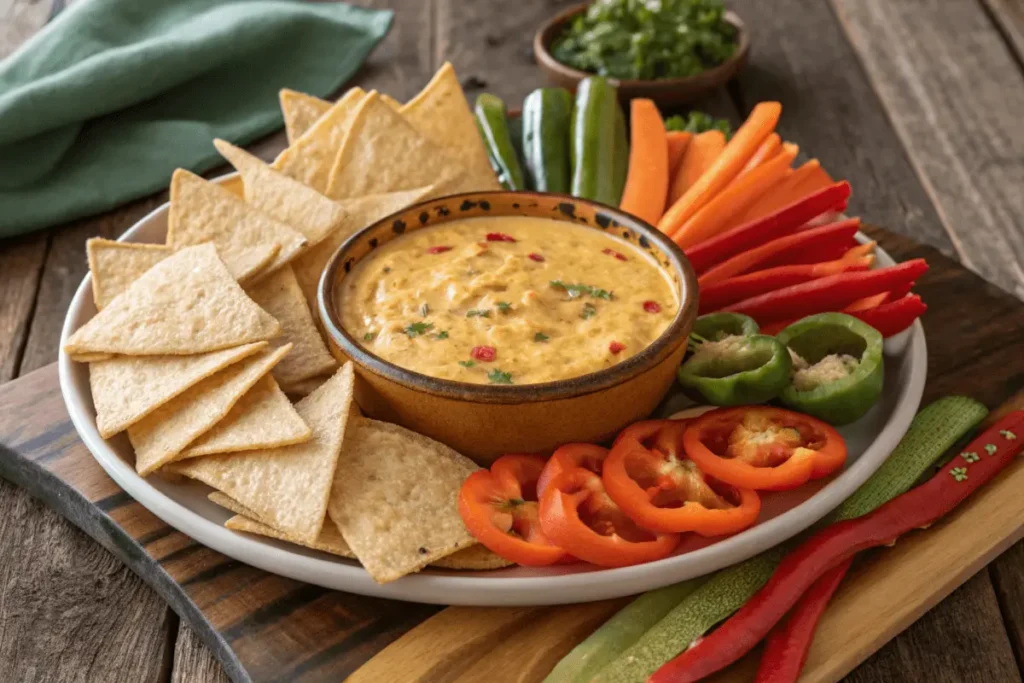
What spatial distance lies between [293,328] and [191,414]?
1.50 feet

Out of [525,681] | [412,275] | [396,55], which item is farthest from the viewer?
[396,55]

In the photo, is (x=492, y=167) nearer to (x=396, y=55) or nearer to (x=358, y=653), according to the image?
(x=396, y=55)

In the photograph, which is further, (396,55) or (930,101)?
(396,55)

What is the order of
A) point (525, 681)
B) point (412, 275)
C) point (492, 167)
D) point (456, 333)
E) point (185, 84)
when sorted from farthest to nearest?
point (185, 84) → point (492, 167) → point (412, 275) → point (456, 333) → point (525, 681)

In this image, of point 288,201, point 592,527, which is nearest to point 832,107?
point 288,201

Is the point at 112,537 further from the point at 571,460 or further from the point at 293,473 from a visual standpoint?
the point at 571,460

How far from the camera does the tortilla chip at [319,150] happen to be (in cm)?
382

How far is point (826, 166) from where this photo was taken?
4.85m

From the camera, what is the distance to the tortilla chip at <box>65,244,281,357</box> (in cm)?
302

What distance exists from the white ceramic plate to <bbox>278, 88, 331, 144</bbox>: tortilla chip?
1.35 meters

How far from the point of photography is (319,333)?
332 cm

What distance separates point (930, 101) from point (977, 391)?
2.33m

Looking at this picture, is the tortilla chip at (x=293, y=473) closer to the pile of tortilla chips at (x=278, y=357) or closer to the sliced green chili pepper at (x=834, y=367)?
the pile of tortilla chips at (x=278, y=357)

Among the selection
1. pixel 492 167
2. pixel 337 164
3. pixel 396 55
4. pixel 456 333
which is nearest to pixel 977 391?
pixel 456 333
